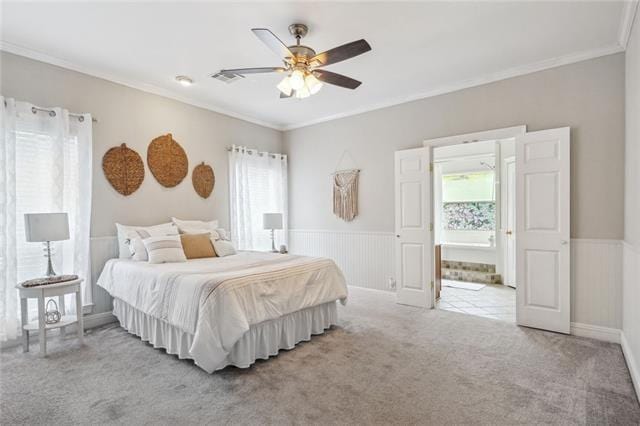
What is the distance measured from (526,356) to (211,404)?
258 centimetres

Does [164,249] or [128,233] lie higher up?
[128,233]

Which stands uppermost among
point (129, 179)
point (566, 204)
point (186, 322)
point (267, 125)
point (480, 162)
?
point (267, 125)

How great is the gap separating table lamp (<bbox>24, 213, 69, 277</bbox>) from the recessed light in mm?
1944

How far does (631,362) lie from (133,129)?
5348 mm

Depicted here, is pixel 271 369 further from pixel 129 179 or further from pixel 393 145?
pixel 393 145

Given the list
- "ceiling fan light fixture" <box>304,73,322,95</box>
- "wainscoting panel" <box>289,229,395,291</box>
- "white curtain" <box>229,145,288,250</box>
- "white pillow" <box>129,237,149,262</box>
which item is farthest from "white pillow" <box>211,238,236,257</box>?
"ceiling fan light fixture" <box>304,73,322,95</box>

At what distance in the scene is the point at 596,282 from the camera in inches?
128

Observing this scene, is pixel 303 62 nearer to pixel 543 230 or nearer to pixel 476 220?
pixel 543 230

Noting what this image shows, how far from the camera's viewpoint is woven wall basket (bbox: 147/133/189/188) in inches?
165

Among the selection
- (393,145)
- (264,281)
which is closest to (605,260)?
(393,145)

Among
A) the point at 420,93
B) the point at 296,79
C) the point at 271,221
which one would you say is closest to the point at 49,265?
the point at 271,221

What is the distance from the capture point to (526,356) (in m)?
2.82

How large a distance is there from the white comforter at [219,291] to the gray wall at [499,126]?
Answer: 6.59ft

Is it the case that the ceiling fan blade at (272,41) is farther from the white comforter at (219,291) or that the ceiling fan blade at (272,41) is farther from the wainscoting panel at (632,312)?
the wainscoting panel at (632,312)
